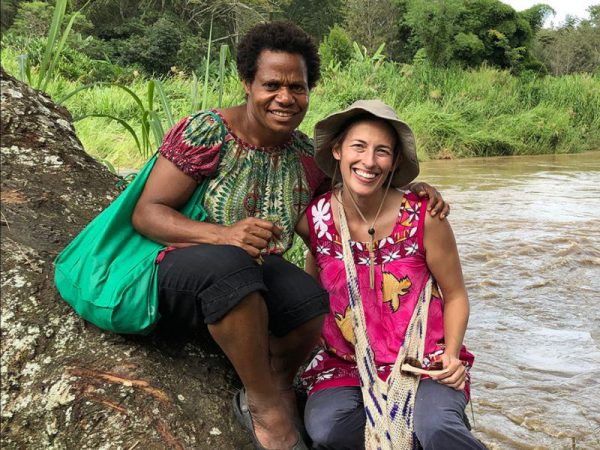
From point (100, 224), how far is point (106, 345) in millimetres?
316

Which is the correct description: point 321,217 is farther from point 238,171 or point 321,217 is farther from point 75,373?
point 75,373

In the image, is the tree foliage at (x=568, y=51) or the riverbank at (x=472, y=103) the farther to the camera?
the tree foliage at (x=568, y=51)

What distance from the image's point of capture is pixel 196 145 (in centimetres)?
194

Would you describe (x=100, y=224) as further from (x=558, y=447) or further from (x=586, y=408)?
(x=586, y=408)

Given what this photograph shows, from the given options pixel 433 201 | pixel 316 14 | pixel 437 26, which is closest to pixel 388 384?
pixel 433 201

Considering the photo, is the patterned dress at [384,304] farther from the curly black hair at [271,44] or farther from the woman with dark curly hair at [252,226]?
the curly black hair at [271,44]

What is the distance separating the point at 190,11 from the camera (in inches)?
1043

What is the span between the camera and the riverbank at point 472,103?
14.2 meters

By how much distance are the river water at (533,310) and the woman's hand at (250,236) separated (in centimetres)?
148

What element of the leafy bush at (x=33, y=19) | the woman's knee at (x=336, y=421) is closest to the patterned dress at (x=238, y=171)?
the woman's knee at (x=336, y=421)

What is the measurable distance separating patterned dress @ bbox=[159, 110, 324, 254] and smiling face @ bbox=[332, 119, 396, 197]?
168 millimetres

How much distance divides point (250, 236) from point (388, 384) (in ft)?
1.77

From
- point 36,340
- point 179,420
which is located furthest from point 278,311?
point 36,340

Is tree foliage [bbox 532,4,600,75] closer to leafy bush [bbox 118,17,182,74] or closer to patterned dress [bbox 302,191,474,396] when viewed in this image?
leafy bush [bbox 118,17,182,74]
